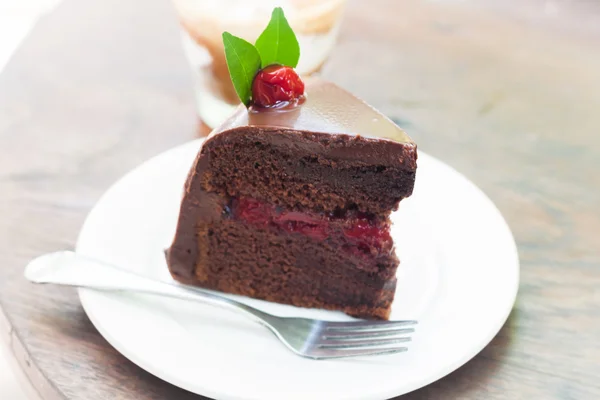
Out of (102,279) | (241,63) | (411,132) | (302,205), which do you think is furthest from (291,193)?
(411,132)

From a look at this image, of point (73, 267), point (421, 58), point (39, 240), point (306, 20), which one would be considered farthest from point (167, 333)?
point (421, 58)

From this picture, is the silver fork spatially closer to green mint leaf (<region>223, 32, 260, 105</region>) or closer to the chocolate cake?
the chocolate cake

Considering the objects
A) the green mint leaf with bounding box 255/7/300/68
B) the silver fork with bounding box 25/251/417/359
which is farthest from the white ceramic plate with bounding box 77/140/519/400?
the green mint leaf with bounding box 255/7/300/68

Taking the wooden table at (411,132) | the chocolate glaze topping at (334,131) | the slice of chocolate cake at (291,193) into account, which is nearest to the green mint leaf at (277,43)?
the slice of chocolate cake at (291,193)

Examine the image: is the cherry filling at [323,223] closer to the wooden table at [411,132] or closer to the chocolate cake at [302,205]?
the chocolate cake at [302,205]

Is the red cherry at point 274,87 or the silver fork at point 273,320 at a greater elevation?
the red cherry at point 274,87

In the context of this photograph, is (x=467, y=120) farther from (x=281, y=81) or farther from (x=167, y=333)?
(x=167, y=333)

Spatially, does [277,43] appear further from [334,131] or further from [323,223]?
[323,223]
